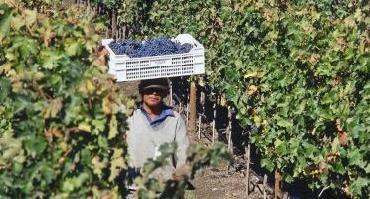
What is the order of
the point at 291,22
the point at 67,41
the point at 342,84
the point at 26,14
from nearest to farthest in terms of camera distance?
the point at 67,41
the point at 26,14
the point at 342,84
the point at 291,22

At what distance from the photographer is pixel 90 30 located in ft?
14.4

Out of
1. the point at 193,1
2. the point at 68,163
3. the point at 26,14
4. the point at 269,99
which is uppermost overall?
the point at 193,1

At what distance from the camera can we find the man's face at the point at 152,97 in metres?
5.44

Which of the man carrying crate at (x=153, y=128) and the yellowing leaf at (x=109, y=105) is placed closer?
the yellowing leaf at (x=109, y=105)

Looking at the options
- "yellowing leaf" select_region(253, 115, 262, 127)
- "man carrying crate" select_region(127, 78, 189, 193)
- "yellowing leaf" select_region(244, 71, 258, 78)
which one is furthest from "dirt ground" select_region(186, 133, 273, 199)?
"man carrying crate" select_region(127, 78, 189, 193)

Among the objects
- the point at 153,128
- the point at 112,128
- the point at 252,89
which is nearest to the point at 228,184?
the point at 252,89

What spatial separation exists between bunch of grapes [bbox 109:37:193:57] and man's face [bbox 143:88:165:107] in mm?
2585

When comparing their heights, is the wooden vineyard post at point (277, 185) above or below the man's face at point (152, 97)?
below

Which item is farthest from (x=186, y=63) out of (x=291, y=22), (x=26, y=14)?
(x=26, y=14)

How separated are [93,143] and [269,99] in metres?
3.70

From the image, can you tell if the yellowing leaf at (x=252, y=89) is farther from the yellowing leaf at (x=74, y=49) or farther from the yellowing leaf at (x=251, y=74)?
the yellowing leaf at (x=74, y=49)

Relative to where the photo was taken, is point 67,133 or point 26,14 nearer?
point 67,133

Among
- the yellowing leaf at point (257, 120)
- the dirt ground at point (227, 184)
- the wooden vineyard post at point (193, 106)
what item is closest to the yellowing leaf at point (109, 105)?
the yellowing leaf at point (257, 120)

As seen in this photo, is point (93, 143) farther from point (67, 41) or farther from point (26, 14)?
point (26, 14)
